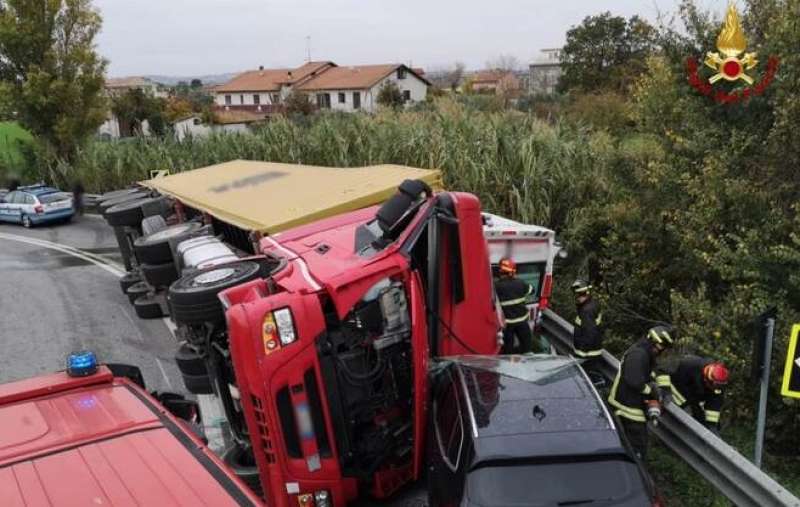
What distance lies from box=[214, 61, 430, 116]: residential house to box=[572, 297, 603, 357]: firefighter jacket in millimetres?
52714

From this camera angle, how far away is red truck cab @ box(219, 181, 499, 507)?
180 inches

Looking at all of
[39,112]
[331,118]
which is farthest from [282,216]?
[39,112]

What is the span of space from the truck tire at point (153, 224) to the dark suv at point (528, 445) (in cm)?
649

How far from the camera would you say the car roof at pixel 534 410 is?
13.4 ft

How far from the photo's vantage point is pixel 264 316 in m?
4.48

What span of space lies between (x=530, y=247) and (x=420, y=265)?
2.53 meters

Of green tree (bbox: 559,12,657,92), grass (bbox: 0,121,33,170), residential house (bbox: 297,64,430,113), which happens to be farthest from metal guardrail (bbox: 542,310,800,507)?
residential house (bbox: 297,64,430,113)

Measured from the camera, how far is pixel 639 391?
17.5 feet

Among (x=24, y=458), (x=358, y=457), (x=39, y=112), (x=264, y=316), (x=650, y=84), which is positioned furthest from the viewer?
(x=39, y=112)

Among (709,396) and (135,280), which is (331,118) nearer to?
(135,280)

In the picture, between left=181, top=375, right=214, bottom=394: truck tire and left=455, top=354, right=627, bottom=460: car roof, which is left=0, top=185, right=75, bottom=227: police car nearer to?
left=181, top=375, right=214, bottom=394: truck tire

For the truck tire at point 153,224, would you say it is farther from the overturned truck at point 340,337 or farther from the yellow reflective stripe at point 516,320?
the yellow reflective stripe at point 516,320

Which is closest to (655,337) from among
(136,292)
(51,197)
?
(136,292)

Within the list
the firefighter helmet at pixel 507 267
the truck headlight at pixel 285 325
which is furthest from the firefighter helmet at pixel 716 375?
the truck headlight at pixel 285 325
